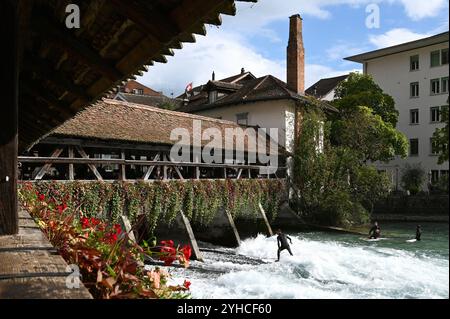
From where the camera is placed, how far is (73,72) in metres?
4.43

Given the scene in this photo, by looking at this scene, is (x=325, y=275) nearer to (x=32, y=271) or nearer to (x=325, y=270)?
(x=325, y=270)

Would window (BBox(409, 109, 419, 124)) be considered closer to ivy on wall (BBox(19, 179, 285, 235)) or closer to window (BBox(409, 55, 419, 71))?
window (BBox(409, 55, 419, 71))

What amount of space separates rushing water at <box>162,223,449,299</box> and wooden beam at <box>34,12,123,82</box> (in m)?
7.59

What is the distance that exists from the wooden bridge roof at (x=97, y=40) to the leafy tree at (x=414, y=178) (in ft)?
92.8

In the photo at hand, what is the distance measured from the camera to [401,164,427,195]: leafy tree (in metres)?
29.8

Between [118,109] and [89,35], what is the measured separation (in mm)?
15853

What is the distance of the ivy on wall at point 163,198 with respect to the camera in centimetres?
1249

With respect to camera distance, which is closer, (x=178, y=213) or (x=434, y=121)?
(x=178, y=213)

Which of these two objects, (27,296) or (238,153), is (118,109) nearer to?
(238,153)

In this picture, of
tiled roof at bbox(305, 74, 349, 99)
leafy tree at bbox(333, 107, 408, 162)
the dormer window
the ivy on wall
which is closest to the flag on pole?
tiled roof at bbox(305, 74, 349, 99)

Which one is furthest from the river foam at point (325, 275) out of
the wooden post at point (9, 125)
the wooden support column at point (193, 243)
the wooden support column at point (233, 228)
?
the wooden post at point (9, 125)

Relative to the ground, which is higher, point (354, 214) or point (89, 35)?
point (89, 35)

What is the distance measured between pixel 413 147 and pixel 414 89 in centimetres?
419
